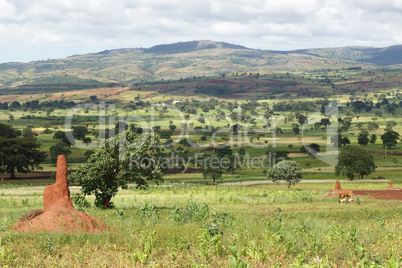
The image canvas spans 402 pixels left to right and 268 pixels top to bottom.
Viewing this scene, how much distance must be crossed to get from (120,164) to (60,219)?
14.4 metres

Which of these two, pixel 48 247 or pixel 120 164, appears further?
pixel 120 164

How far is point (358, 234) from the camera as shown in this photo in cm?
2003

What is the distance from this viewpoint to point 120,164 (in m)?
36.1

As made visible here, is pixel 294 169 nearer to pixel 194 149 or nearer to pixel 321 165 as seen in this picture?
pixel 321 165

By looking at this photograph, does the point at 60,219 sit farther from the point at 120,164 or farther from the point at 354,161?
the point at 354,161

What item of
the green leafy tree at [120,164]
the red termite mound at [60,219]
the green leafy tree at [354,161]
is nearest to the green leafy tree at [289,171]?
the green leafy tree at [354,161]

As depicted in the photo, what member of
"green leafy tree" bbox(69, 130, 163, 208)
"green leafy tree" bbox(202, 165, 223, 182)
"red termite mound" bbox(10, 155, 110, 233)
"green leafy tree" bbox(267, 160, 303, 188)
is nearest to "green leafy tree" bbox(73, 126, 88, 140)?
"green leafy tree" bbox(202, 165, 223, 182)

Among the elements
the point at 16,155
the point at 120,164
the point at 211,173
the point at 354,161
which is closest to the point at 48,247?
the point at 120,164

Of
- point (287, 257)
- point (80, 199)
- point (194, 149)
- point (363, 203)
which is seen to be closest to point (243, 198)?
point (363, 203)

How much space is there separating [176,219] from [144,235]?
469 centimetres

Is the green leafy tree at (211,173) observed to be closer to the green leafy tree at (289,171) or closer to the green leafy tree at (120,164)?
Answer: the green leafy tree at (289,171)

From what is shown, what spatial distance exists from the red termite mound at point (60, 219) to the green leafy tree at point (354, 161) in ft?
235

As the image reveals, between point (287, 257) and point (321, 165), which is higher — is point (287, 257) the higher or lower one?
the higher one

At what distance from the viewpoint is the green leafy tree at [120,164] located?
1382 inches
